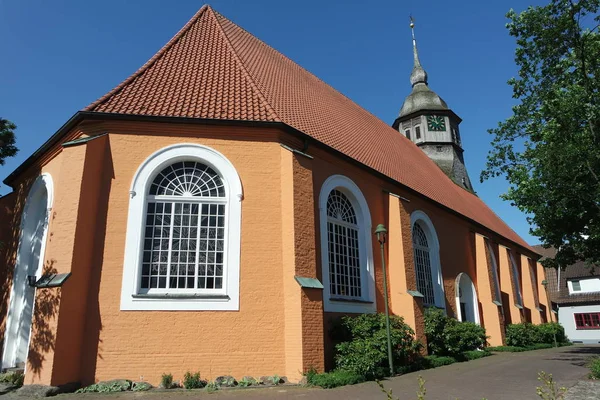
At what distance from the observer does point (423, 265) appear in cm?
1702

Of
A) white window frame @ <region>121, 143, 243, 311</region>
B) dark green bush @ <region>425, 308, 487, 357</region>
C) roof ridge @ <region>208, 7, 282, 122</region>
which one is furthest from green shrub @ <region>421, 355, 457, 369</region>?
roof ridge @ <region>208, 7, 282, 122</region>

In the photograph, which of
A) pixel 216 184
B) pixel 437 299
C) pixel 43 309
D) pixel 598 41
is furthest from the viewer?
pixel 437 299

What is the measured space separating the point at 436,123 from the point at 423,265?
15658 mm

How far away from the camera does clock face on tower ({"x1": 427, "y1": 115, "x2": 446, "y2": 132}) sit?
29578 mm

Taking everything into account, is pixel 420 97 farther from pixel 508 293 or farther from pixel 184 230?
pixel 184 230

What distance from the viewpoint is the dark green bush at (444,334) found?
1401cm

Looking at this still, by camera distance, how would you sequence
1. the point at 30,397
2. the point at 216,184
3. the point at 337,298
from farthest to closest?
1. the point at 337,298
2. the point at 216,184
3. the point at 30,397

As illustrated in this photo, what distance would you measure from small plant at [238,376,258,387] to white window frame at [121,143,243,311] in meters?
1.52

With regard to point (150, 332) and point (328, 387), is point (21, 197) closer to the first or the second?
point (150, 332)

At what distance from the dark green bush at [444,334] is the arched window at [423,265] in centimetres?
166

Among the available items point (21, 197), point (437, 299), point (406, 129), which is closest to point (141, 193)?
point (21, 197)

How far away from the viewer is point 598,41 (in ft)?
42.7

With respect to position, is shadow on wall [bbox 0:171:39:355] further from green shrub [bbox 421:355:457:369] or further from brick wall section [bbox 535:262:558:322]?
brick wall section [bbox 535:262:558:322]

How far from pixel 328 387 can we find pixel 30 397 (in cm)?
583
